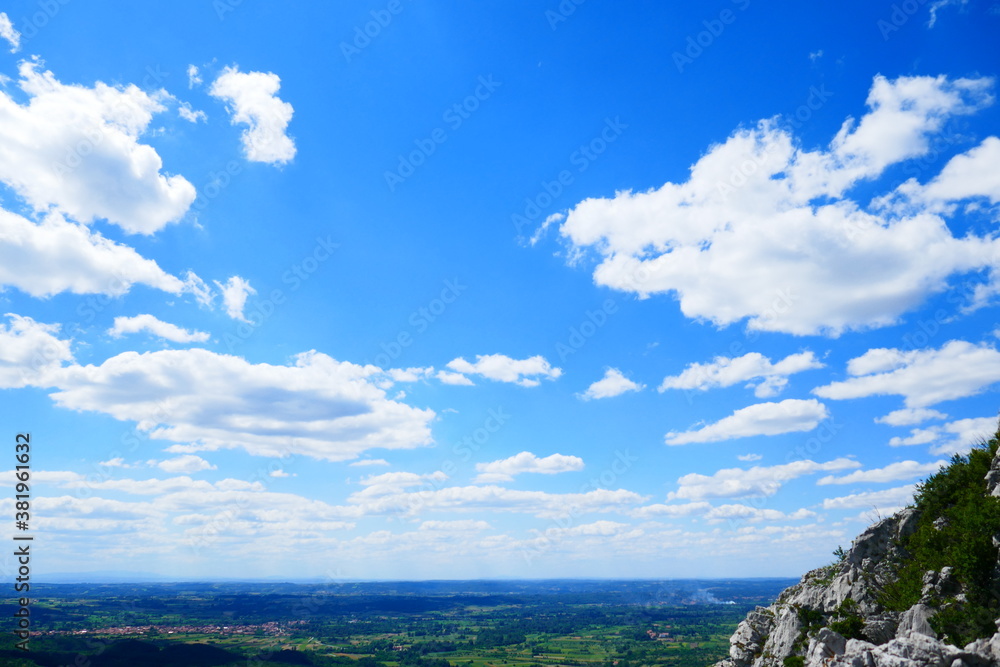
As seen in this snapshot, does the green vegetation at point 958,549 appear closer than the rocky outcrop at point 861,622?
No

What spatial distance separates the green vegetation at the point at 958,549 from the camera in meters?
20.0

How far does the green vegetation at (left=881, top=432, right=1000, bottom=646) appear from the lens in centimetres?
2005

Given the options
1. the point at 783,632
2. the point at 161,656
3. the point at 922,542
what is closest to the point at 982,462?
the point at 922,542

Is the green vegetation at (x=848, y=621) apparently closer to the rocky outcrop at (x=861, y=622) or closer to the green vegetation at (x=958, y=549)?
the rocky outcrop at (x=861, y=622)

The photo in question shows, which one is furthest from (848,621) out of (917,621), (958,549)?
(958,549)

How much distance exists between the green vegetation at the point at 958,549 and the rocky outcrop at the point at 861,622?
431 millimetres

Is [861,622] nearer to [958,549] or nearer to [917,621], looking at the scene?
[917,621]

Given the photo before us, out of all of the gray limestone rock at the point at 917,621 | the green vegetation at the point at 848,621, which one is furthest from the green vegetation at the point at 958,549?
the green vegetation at the point at 848,621

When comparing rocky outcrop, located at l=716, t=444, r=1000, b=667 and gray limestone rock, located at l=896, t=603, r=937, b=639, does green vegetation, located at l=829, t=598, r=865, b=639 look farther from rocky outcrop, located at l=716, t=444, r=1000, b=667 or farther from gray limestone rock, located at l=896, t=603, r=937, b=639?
gray limestone rock, located at l=896, t=603, r=937, b=639

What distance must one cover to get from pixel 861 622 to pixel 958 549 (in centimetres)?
513

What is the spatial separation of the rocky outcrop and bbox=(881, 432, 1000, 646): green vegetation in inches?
17.0

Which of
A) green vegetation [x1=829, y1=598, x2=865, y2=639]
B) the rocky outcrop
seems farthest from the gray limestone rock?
green vegetation [x1=829, y1=598, x2=865, y2=639]

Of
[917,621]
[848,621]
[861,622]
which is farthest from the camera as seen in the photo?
[848,621]

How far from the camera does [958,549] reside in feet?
71.6
